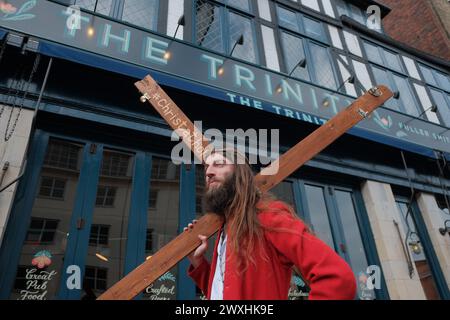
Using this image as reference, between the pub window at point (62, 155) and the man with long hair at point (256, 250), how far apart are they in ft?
10.4

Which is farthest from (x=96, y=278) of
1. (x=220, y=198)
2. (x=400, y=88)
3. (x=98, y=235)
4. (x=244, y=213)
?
(x=400, y=88)

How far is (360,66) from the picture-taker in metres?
9.07

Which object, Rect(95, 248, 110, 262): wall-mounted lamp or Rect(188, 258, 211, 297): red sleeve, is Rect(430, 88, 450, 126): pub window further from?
Rect(188, 258, 211, 297): red sleeve

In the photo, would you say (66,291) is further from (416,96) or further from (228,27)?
(416,96)

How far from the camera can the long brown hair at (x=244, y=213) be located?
1646 millimetres

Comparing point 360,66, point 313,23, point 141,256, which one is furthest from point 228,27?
point 141,256

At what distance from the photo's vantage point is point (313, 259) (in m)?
1.41

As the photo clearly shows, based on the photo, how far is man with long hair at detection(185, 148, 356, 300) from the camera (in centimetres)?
136

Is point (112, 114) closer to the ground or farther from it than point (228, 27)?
closer to the ground

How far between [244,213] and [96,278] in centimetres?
303

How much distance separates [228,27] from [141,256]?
17.8 feet

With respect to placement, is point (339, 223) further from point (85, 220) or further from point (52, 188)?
point (52, 188)

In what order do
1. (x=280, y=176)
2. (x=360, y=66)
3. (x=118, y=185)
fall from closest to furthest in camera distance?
(x=280, y=176)
(x=118, y=185)
(x=360, y=66)

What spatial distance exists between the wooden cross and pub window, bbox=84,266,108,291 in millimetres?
2624
